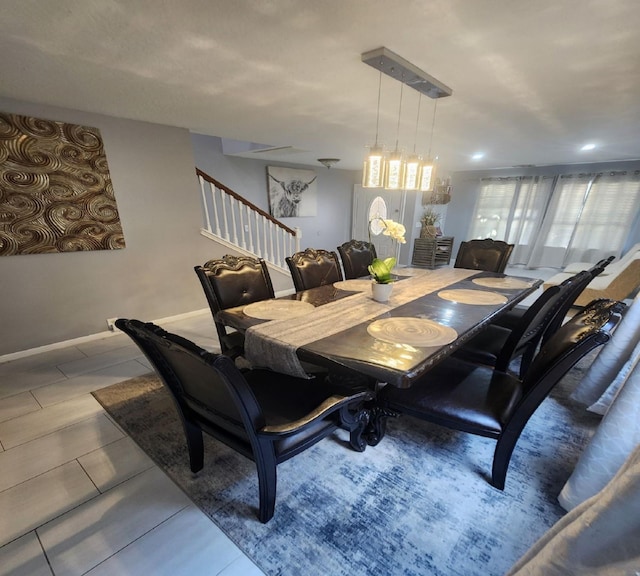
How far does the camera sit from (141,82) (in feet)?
6.21

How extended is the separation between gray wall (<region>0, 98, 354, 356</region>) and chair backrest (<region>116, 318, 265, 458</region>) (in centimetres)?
228

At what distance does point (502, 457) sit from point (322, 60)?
7.17ft

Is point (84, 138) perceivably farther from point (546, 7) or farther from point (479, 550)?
point (479, 550)

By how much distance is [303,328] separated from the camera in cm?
147

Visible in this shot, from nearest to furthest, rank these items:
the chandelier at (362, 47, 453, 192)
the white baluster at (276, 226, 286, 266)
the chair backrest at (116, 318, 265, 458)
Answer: the chair backrest at (116, 318, 265, 458), the chandelier at (362, 47, 453, 192), the white baluster at (276, 226, 286, 266)

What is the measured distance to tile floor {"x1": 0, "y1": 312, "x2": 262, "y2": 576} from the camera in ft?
3.68

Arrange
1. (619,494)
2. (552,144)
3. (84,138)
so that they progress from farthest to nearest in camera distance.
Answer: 1. (552,144)
2. (84,138)
3. (619,494)

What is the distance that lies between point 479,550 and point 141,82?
3.03 m

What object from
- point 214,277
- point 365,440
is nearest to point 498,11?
point 214,277

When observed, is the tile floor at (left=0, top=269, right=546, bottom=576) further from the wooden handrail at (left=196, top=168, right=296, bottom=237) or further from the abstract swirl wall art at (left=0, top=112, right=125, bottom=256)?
the wooden handrail at (left=196, top=168, right=296, bottom=237)

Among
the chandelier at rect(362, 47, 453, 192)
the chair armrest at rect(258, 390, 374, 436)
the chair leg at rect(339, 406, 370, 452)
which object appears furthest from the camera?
the chandelier at rect(362, 47, 453, 192)

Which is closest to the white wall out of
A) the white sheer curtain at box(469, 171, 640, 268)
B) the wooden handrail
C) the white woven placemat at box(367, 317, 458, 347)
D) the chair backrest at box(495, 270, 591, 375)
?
the wooden handrail

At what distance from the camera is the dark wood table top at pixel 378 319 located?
1142 millimetres

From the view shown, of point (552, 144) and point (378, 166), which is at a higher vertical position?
point (552, 144)
